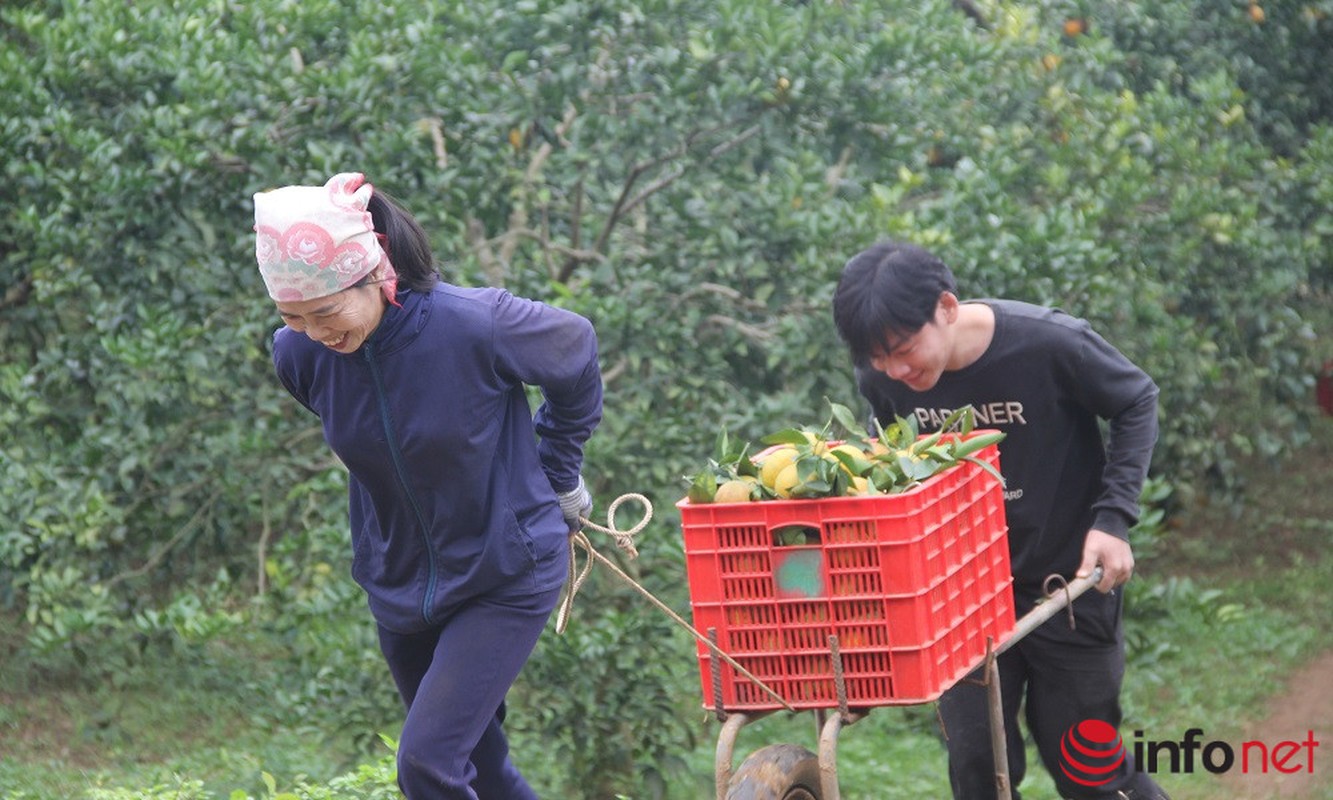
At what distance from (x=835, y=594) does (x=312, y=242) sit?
1260mm

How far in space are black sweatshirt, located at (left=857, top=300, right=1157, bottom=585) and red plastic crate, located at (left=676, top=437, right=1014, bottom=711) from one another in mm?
565

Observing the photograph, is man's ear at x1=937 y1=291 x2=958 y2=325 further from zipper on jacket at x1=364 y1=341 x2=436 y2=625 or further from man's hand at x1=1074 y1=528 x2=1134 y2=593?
zipper on jacket at x1=364 y1=341 x2=436 y2=625

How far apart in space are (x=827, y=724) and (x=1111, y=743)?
1.11m

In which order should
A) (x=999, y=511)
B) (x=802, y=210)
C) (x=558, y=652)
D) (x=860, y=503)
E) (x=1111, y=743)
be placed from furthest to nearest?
1. (x=802, y=210)
2. (x=558, y=652)
3. (x=1111, y=743)
4. (x=999, y=511)
5. (x=860, y=503)

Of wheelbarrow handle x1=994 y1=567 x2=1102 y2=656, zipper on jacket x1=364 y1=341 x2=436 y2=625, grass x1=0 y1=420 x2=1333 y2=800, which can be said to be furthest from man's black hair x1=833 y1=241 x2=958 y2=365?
grass x1=0 y1=420 x2=1333 y2=800

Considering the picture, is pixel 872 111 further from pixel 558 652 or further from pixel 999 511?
pixel 999 511

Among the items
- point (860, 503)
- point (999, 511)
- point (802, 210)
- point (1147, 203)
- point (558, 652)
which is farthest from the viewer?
point (1147, 203)

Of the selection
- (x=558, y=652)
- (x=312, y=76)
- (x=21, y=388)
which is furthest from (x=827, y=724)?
(x=21, y=388)

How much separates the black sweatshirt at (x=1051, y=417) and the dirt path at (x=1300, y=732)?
83.9 inches

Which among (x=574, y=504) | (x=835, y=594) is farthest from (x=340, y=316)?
(x=835, y=594)

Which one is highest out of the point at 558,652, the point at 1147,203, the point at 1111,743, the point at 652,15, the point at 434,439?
the point at 652,15

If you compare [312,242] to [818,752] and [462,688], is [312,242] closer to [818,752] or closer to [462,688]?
[462,688]

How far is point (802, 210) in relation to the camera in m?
6.05

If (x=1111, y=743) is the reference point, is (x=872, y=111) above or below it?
above
